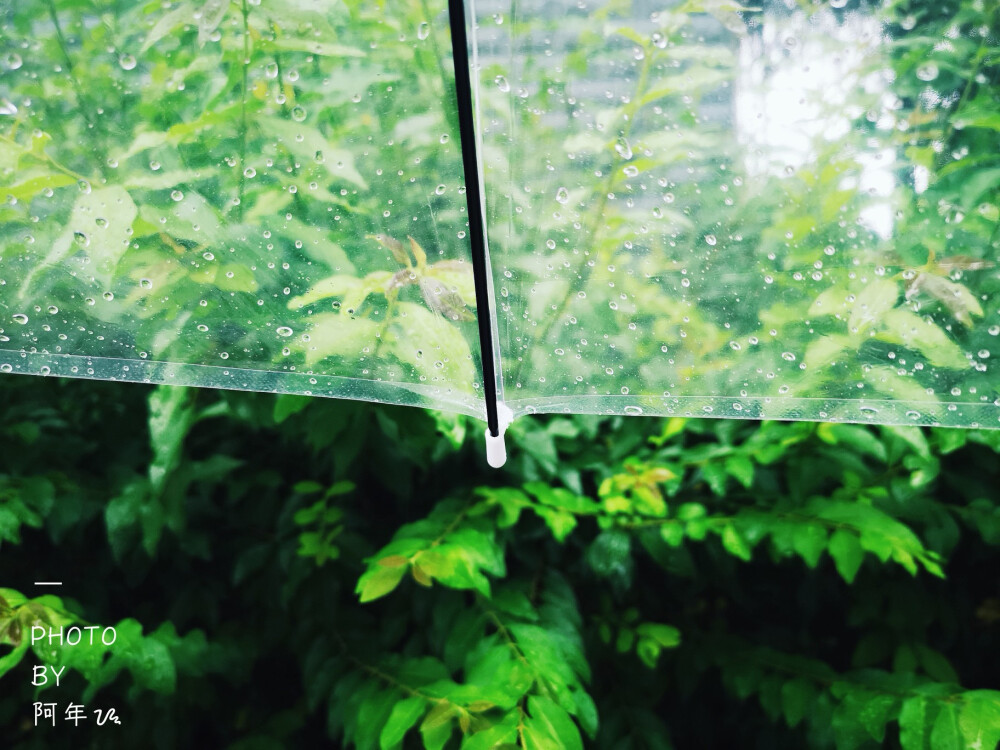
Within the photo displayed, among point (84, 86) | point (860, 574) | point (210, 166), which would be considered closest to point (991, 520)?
point (860, 574)

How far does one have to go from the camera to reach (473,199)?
0.60 m

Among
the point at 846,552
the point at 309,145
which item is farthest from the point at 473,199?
the point at 846,552

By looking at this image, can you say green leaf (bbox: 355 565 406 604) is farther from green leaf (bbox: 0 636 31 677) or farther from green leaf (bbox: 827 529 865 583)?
green leaf (bbox: 827 529 865 583)

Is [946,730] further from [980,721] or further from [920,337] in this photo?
[920,337]

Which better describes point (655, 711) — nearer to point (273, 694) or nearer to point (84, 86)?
point (273, 694)

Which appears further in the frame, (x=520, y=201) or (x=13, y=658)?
(x=13, y=658)

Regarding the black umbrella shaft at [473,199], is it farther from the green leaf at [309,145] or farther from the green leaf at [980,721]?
the green leaf at [980,721]

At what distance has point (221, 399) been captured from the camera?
1.21m

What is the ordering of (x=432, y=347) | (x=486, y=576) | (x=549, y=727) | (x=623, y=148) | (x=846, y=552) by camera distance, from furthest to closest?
(x=486, y=576) < (x=846, y=552) < (x=549, y=727) < (x=432, y=347) < (x=623, y=148)

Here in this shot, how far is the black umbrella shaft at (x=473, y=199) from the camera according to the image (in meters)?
0.53

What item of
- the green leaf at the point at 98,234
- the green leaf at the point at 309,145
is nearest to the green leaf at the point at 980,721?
the green leaf at the point at 309,145

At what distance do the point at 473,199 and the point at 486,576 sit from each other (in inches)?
35.3

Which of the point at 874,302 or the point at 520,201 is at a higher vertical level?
the point at 520,201

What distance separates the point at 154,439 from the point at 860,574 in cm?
132
